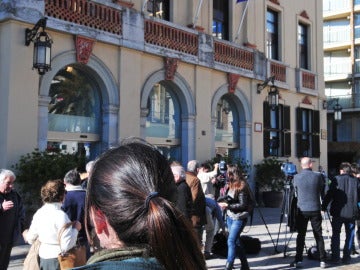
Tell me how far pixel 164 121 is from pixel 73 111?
3.56 m

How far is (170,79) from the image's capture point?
49.3 feet

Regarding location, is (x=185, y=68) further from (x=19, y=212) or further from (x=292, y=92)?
(x=19, y=212)

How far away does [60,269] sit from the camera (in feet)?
15.0

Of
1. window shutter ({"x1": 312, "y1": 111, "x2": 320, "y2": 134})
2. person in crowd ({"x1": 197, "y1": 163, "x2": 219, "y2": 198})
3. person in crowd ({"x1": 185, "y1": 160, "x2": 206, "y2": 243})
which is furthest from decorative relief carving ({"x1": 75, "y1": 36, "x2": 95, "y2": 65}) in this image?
window shutter ({"x1": 312, "y1": 111, "x2": 320, "y2": 134})

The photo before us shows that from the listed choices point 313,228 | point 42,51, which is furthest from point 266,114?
point 313,228

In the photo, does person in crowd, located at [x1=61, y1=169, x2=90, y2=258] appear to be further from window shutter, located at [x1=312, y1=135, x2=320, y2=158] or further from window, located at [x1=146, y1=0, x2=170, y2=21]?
window shutter, located at [x1=312, y1=135, x2=320, y2=158]

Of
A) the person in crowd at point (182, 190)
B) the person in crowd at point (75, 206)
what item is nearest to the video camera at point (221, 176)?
the person in crowd at point (182, 190)

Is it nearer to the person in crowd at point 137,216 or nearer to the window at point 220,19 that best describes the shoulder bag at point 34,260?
the person in crowd at point 137,216

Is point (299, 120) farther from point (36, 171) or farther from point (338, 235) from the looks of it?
point (36, 171)

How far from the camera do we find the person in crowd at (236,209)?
286 inches

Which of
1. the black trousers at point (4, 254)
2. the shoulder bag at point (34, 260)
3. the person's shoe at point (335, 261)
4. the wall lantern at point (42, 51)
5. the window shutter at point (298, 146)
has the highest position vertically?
the wall lantern at point (42, 51)

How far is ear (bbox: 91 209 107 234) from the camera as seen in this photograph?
1.48 metres

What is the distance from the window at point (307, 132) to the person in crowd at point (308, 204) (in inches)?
Result: 502

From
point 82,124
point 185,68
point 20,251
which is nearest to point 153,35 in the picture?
A: point 185,68
